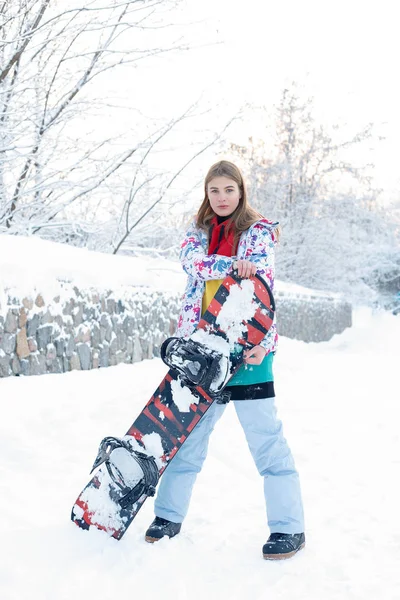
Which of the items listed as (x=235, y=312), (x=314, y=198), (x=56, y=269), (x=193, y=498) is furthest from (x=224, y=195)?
(x=314, y=198)

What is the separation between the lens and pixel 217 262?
233 cm

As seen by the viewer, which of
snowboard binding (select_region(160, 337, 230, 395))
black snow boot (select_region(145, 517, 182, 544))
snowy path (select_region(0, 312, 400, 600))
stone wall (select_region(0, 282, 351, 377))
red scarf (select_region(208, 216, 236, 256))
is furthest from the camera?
stone wall (select_region(0, 282, 351, 377))

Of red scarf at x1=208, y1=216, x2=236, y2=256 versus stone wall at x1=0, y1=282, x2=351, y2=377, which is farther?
stone wall at x1=0, y1=282, x2=351, y2=377

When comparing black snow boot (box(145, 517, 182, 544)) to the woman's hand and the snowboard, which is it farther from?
the woman's hand

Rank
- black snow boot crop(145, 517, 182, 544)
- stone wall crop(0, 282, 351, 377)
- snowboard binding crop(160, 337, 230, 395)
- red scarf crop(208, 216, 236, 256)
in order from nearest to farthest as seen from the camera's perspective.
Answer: snowboard binding crop(160, 337, 230, 395) → black snow boot crop(145, 517, 182, 544) → red scarf crop(208, 216, 236, 256) → stone wall crop(0, 282, 351, 377)

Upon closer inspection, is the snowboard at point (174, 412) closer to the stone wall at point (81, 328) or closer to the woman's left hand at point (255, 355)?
the woman's left hand at point (255, 355)

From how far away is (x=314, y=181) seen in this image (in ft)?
65.7

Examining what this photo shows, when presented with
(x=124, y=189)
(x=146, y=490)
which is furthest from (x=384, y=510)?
(x=124, y=189)

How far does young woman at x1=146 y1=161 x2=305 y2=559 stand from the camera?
7.47 feet

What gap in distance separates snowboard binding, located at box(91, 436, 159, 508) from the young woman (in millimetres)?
165

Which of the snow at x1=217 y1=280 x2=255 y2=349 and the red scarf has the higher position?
the red scarf

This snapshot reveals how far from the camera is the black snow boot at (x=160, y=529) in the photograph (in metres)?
2.32

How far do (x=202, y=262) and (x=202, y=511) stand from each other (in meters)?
1.30

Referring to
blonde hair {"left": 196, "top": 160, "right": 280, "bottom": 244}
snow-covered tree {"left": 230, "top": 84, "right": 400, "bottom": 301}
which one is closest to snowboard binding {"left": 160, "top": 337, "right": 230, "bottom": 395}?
blonde hair {"left": 196, "top": 160, "right": 280, "bottom": 244}
